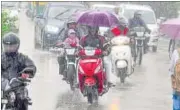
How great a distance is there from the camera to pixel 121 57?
529 inches

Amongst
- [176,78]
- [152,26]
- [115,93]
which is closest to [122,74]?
[115,93]

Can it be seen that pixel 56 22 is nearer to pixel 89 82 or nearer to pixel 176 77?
pixel 89 82

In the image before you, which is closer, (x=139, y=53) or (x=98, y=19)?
(x=98, y=19)

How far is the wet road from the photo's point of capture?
10.6m

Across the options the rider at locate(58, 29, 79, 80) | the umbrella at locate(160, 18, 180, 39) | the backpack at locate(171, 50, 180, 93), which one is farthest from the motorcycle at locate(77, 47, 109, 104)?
the backpack at locate(171, 50, 180, 93)

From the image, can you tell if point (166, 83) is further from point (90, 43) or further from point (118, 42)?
point (90, 43)

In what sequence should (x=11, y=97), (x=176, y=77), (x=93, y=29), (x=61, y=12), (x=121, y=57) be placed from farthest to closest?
1. (x=61, y=12)
2. (x=121, y=57)
3. (x=93, y=29)
4. (x=176, y=77)
5. (x=11, y=97)

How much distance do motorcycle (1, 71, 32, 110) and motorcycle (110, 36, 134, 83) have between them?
7.01m

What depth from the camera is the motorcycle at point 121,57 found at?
43.9 feet

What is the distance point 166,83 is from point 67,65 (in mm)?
3094

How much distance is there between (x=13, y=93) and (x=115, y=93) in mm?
6104

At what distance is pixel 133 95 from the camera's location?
470 inches

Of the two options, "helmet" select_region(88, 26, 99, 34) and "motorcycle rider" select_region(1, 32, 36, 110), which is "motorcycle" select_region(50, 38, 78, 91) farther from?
"motorcycle rider" select_region(1, 32, 36, 110)

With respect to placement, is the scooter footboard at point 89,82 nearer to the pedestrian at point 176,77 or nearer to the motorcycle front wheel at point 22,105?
the pedestrian at point 176,77
